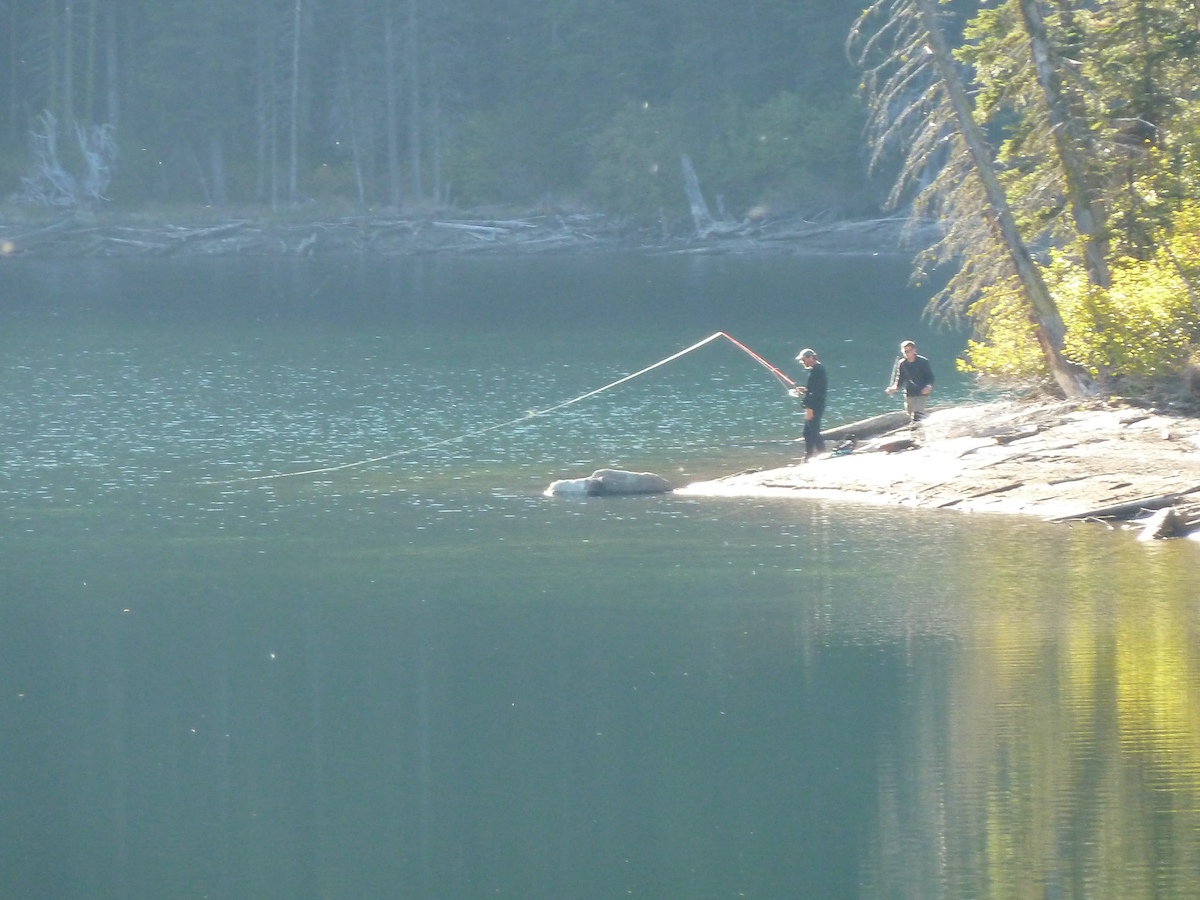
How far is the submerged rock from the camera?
71.7 ft

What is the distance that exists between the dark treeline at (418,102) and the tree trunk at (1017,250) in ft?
176

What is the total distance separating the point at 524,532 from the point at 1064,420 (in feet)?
24.9

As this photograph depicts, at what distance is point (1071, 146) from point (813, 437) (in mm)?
5710

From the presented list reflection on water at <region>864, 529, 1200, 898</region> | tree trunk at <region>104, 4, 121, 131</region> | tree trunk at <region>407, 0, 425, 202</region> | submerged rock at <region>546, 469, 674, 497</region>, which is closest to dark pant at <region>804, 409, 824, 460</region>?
submerged rock at <region>546, 469, 674, 497</region>

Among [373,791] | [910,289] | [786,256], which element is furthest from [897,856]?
[786,256]

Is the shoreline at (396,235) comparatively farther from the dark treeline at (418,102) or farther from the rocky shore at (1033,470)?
the rocky shore at (1033,470)

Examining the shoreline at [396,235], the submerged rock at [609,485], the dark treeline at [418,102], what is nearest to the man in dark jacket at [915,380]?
the submerged rock at [609,485]

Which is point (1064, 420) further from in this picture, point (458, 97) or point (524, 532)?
point (458, 97)

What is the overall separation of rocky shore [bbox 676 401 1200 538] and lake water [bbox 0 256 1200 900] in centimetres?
69

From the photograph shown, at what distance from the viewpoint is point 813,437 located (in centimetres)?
2309

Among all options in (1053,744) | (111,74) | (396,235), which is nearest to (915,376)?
(1053,744)

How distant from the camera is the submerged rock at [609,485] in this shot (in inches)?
860

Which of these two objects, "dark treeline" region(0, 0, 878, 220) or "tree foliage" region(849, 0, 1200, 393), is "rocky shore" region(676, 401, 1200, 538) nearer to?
"tree foliage" region(849, 0, 1200, 393)

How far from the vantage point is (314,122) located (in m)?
87.1
